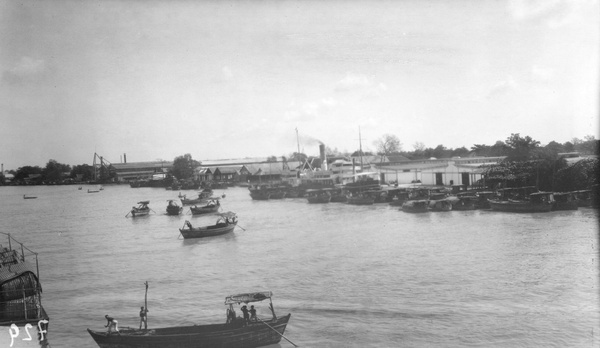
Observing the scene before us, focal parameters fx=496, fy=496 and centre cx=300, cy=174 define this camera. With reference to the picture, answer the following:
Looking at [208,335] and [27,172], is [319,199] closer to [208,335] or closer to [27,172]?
[27,172]

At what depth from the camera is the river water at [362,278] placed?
738cm

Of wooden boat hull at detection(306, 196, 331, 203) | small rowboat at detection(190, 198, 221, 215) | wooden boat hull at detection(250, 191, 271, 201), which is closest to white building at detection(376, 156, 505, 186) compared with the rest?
wooden boat hull at detection(306, 196, 331, 203)

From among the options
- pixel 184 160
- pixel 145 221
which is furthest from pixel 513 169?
pixel 184 160

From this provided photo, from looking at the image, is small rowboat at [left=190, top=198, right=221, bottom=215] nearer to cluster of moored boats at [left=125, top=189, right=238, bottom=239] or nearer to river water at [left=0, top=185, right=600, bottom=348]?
cluster of moored boats at [left=125, top=189, right=238, bottom=239]

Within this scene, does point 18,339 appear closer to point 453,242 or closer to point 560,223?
point 453,242

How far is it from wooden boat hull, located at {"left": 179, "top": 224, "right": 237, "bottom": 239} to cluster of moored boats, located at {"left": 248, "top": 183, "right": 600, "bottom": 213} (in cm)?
773

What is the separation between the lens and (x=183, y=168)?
148 feet

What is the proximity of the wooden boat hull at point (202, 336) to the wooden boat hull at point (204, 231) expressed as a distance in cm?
881

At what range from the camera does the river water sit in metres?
7.38

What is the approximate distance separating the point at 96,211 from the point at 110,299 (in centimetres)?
1707

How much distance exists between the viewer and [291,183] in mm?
35969

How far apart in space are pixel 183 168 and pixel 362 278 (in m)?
37.4

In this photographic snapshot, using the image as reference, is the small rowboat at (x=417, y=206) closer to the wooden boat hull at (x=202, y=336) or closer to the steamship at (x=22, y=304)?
the wooden boat hull at (x=202, y=336)

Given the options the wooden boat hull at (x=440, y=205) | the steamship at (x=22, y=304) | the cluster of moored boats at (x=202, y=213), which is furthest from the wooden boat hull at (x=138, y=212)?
the steamship at (x=22, y=304)
